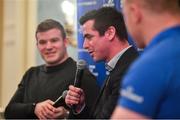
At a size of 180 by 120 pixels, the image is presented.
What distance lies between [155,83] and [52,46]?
71.3 inches

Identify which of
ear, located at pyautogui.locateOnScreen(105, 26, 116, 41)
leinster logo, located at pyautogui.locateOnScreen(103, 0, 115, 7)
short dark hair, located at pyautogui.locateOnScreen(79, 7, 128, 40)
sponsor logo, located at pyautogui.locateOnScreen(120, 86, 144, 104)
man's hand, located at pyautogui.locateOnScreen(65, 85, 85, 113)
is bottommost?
man's hand, located at pyautogui.locateOnScreen(65, 85, 85, 113)

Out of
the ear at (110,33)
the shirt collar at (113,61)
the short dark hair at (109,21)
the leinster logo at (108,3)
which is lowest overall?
the shirt collar at (113,61)

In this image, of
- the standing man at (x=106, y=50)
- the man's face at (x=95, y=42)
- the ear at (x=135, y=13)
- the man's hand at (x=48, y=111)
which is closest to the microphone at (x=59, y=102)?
the man's hand at (x=48, y=111)

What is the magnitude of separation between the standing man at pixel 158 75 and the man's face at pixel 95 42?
3.47 ft

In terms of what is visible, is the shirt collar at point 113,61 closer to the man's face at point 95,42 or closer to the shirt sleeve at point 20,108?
the man's face at point 95,42

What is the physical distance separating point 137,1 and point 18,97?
1.76 m

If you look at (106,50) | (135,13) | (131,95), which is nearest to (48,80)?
(106,50)

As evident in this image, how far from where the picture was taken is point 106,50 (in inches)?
84.6

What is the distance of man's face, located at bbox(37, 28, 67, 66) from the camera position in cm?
271

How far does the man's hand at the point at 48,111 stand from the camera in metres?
2.41

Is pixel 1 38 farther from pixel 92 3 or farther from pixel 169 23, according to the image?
pixel 169 23

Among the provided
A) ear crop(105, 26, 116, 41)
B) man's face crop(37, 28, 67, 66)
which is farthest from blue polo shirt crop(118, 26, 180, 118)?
man's face crop(37, 28, 67, 66)

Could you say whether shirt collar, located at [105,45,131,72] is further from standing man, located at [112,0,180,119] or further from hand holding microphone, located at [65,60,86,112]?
standing man, located at [112,0,180,119]

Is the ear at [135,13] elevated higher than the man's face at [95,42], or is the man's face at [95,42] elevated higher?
the ear at [135,13]
